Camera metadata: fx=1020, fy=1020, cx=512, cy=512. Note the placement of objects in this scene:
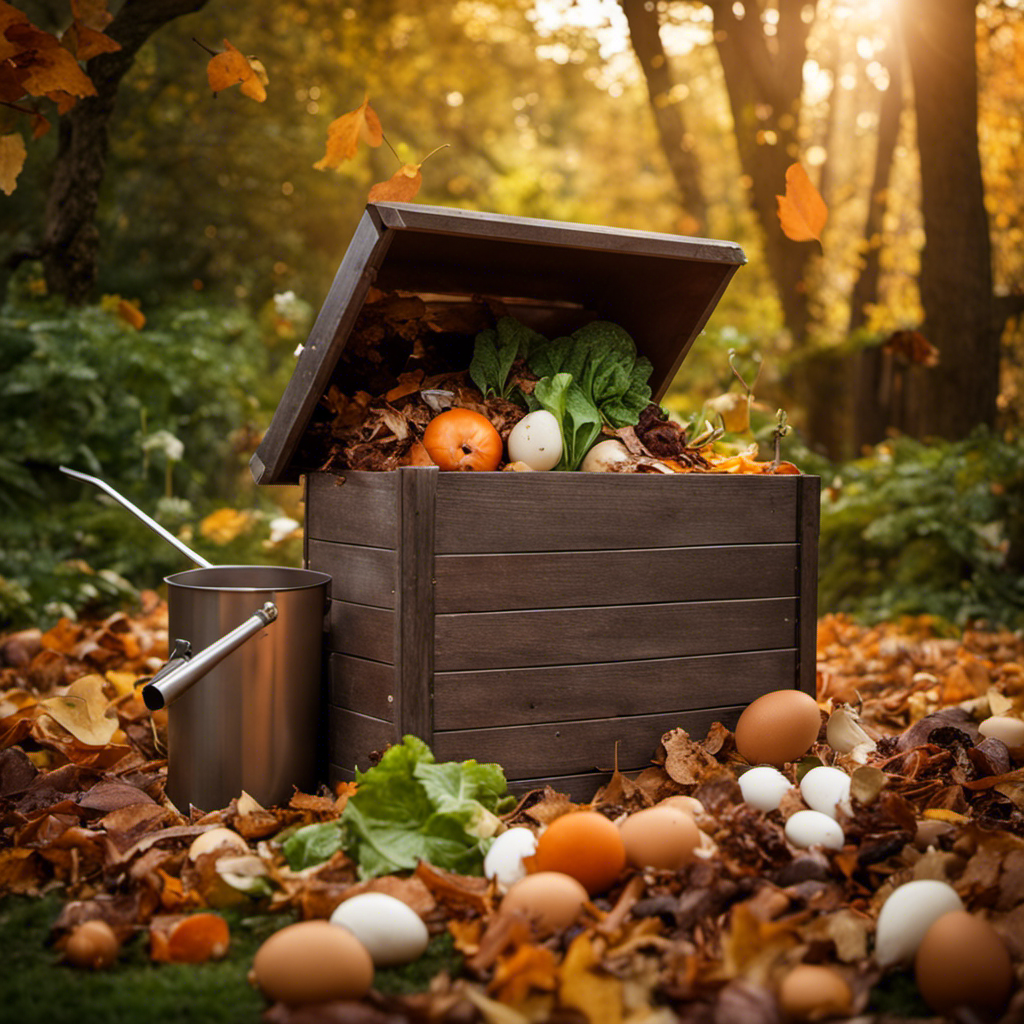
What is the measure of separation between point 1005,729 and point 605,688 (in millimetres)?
1205

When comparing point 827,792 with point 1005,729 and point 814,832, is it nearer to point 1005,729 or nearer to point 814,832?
point 814,832

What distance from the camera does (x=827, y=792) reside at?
88.8 inches

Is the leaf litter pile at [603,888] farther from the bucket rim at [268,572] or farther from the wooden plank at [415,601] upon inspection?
the bucket rim at [268,572]

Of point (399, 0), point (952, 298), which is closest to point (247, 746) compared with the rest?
point (952, 298)

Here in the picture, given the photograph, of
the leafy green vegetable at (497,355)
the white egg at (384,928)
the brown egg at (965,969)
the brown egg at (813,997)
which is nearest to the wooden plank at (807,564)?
the leafy green vegetable at (497,355)

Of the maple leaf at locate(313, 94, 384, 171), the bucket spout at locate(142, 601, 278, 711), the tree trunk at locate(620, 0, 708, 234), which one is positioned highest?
the tree trunk at locate(620, 0, 708, 234)

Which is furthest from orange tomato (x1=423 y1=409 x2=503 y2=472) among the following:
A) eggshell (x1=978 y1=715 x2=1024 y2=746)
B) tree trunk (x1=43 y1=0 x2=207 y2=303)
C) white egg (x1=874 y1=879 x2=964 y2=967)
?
tree trunk (x1=43 y1=0 x2=207 y2=303)

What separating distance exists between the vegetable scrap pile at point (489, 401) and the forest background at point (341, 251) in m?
0.35

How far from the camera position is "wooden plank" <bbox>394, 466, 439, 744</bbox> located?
238 cm

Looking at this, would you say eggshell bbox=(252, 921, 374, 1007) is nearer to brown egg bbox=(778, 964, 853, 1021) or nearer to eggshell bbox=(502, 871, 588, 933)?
eggshell bbox=(502, 871, 588, 933)

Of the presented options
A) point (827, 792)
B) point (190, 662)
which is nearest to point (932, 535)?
point (827, 792)

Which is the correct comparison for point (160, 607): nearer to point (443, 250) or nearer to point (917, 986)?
point (443, 250)

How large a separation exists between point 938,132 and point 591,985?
6032 millimetres

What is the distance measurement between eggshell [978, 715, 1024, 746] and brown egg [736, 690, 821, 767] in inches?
24.4
